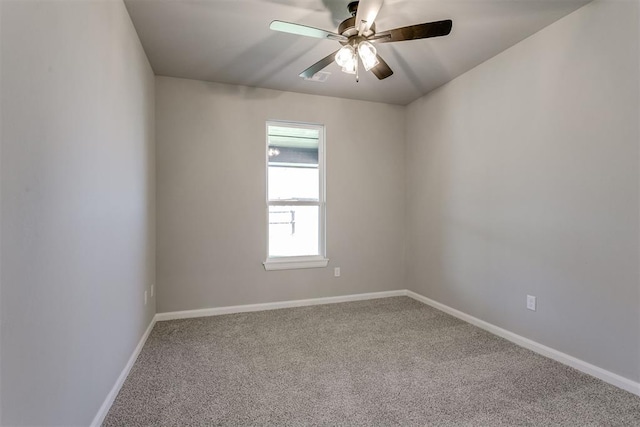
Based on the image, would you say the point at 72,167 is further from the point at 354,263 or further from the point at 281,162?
the point at 354,263

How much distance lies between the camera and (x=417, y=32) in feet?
6.42

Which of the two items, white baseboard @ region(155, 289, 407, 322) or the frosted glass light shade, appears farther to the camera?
white baseboard @ region(155, 289, 407, 322)

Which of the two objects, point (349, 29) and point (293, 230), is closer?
point (349, 29)

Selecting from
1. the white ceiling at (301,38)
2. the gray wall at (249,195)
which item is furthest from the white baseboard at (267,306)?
the white ceiling at (301,38)

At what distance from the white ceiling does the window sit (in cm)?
60

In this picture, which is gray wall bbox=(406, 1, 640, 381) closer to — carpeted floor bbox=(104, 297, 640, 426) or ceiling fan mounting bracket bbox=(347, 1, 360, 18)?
carpeted floor bbox=(104, 297, 640, 426)

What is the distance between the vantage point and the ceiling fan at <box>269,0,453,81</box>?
1862 millimetres

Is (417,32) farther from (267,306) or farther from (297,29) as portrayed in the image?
(267,306)

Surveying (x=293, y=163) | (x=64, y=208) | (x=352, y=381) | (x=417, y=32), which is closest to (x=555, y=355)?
(x=352, y=381)

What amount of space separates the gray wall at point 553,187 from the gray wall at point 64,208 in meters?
3.06

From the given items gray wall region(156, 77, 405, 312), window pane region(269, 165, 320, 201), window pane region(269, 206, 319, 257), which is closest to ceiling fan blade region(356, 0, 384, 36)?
gray wall region(156, 77, 405, 312)

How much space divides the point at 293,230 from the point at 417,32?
100 inches

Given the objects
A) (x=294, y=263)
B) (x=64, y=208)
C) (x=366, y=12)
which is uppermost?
(x=366, y=12)

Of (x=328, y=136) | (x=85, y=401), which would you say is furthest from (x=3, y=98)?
(x=328, y=136)
